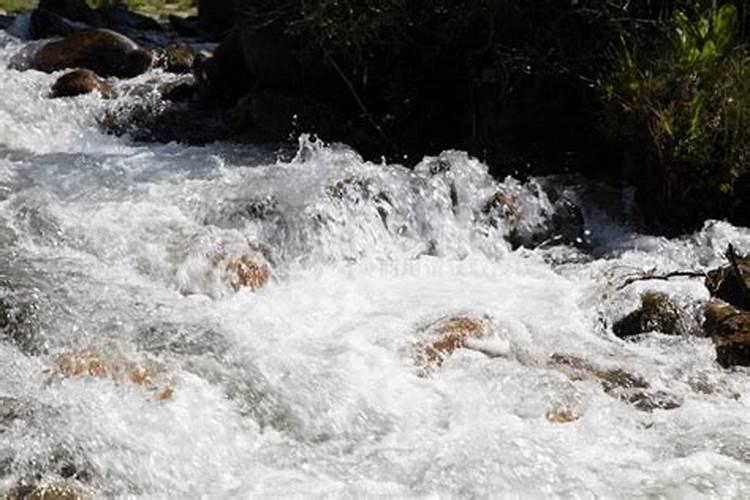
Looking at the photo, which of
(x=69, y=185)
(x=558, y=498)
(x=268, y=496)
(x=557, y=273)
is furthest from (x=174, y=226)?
(x=558, y=498)

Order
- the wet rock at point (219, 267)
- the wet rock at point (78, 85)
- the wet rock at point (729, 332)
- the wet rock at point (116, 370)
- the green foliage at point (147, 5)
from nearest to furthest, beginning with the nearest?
the wet rock at point (116, 370), the wet rock at point (729, 332), the wet rock at point (219, 267), the wet rock at point (78, 85), the green foliage at point (147, 5)

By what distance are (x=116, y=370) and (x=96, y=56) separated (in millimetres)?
6897

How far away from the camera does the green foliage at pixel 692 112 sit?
638 centimetres

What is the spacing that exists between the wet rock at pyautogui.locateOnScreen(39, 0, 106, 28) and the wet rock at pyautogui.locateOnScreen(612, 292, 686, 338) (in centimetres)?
1006

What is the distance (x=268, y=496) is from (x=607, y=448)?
4.52 ft

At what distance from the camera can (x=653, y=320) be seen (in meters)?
5.40

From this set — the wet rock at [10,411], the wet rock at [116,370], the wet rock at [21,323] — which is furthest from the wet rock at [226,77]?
the wet rock at [10,411]

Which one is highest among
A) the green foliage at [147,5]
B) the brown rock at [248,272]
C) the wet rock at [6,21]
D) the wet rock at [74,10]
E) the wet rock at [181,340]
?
the wet rock at [181,340]

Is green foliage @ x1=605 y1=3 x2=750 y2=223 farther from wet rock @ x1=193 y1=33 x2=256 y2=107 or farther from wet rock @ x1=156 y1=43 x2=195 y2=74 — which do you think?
wet rock @ x1=156 y1=43 x2=195 y2=74

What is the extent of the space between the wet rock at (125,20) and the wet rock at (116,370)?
10001 millimetres

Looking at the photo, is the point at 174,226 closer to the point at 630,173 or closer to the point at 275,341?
the point at 275,341

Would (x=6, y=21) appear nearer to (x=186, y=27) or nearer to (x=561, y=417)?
(x=186, y=27)

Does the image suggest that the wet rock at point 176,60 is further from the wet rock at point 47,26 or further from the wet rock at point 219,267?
the wet rock at point 219,267

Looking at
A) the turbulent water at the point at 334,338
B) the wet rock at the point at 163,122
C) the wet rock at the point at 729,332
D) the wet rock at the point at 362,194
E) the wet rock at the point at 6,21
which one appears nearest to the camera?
the turbulent water at the point at 334,338
